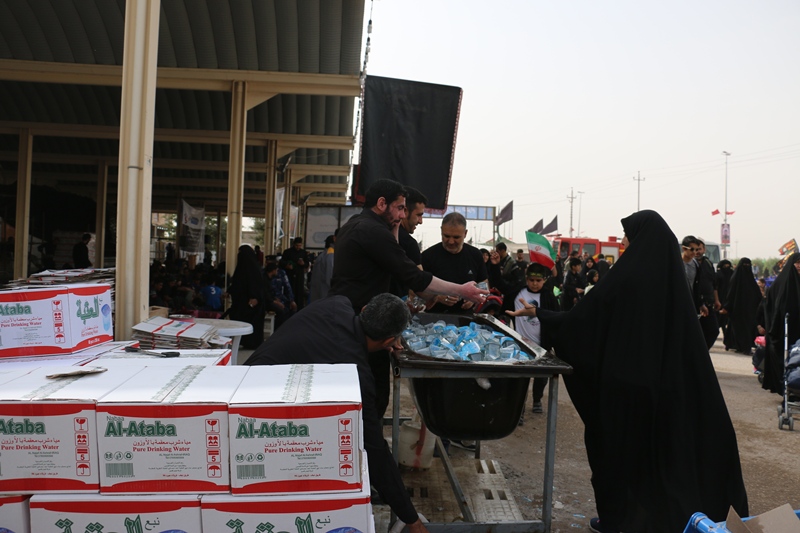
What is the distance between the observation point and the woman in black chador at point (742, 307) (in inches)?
423

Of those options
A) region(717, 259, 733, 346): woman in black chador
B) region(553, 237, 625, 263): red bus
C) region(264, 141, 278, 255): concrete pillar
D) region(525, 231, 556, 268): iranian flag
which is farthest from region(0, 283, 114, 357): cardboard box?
region(553, 237, 625, 263): red bus

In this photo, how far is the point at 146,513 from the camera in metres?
1.80

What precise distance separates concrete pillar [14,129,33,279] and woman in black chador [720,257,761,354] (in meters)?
13.0

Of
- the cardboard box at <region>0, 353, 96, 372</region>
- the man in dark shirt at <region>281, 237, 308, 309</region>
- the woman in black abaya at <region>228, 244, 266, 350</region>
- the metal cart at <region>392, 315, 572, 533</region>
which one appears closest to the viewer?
the cardboard box at <region>0, 353, 96, 372</region>

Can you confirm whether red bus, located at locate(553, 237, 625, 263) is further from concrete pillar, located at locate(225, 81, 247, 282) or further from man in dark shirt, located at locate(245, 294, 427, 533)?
man in dark shirt, located at locate(245, 294, 427, 533)

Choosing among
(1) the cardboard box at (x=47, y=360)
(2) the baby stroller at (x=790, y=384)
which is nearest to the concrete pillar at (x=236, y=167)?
(1) the cardboard box at (x=47, y=360)

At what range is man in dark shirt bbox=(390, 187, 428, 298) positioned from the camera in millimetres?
5238

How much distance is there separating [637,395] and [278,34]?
22.2 ft

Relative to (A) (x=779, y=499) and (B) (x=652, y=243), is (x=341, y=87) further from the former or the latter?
(A) (x=779, y=499)

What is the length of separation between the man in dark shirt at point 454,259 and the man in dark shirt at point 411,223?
162mm

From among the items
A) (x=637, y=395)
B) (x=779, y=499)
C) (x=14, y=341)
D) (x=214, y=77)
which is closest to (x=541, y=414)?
(x=779, y=499)

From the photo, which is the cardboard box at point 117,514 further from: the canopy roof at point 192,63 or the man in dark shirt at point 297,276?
the man in dark shirt at point 297,276

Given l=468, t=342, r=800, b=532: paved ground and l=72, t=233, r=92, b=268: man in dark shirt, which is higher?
l=72, t=233, r=92, b=268: man in dark shirt

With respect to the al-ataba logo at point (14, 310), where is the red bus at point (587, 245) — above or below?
above
